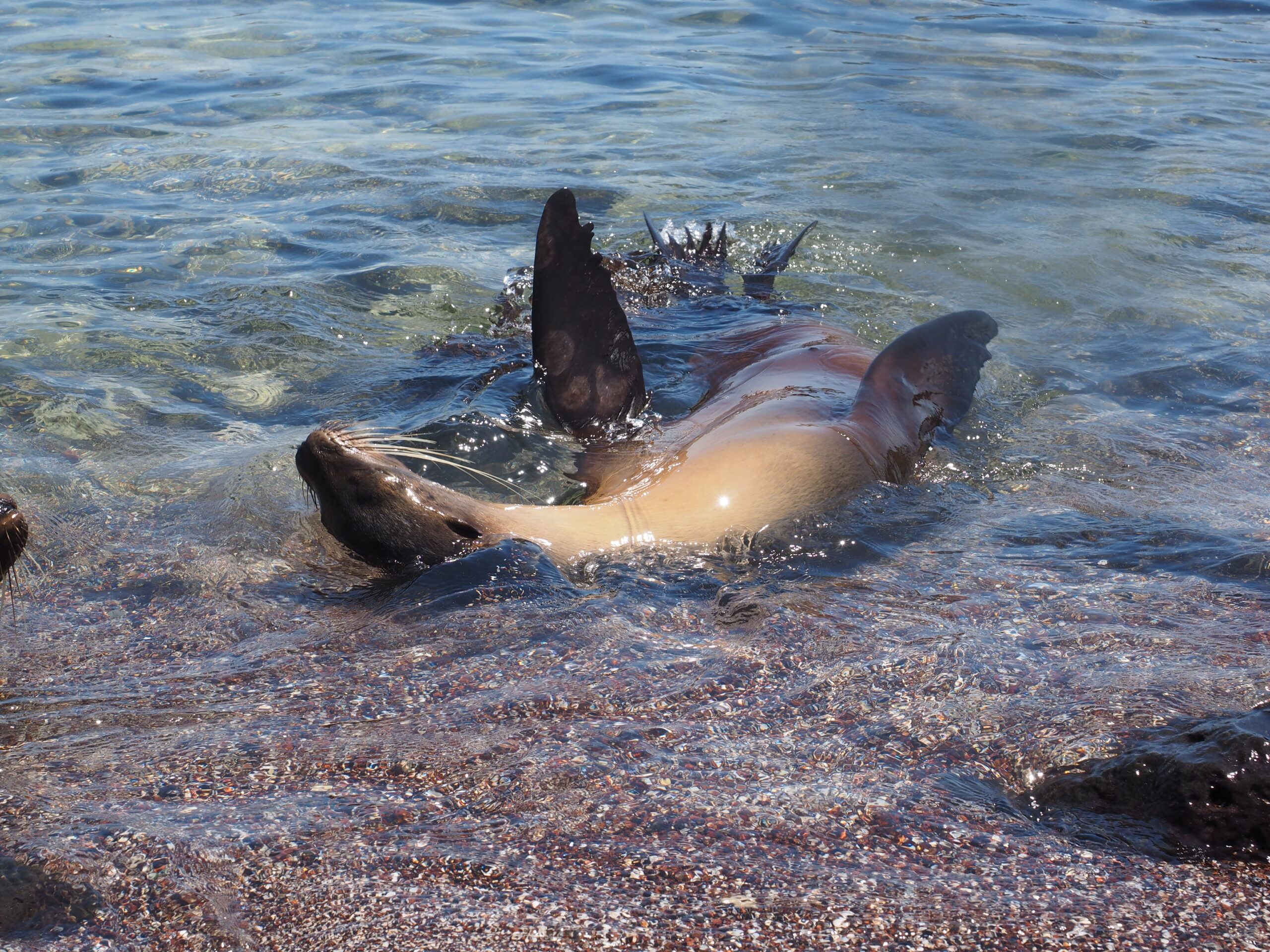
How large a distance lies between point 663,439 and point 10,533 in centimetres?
255

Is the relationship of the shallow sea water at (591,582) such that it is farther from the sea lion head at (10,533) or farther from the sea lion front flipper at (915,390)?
the sea lion head at (10,533)

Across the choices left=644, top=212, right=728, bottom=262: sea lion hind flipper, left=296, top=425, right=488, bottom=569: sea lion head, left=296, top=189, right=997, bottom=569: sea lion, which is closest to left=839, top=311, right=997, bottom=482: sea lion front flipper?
left=296, top=189, right=997, bottom=569: sea lion

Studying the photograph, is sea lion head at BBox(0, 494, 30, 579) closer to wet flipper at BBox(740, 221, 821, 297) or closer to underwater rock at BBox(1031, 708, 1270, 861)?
underwater rock at BBox(1031, 708, 1270, 861)

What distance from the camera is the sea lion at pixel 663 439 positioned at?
335 centimetres

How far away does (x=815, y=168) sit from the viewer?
842 cm

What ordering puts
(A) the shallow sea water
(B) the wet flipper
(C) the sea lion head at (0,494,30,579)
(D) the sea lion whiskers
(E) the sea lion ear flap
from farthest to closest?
1. (B) the wet flipper
2. (E) the sea lion ear flap
3. (D) the sea lion whiskers
4. (C) the sea lion head at (0,494,30,579)
5. (A) the shallow sea water

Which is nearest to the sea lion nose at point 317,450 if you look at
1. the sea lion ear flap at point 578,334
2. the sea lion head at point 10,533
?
the sea lion head at point 10,533

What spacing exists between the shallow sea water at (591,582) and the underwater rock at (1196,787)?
2.3 inches

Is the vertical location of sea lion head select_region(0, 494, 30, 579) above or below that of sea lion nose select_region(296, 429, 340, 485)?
above

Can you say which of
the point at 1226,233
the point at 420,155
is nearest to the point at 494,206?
the point at 420,155

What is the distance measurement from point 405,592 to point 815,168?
6136mm

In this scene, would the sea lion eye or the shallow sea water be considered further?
the sea lion eye

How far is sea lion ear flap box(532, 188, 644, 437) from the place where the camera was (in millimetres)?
4391

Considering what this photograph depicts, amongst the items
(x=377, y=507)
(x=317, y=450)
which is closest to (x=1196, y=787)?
(x=377, y=507)
